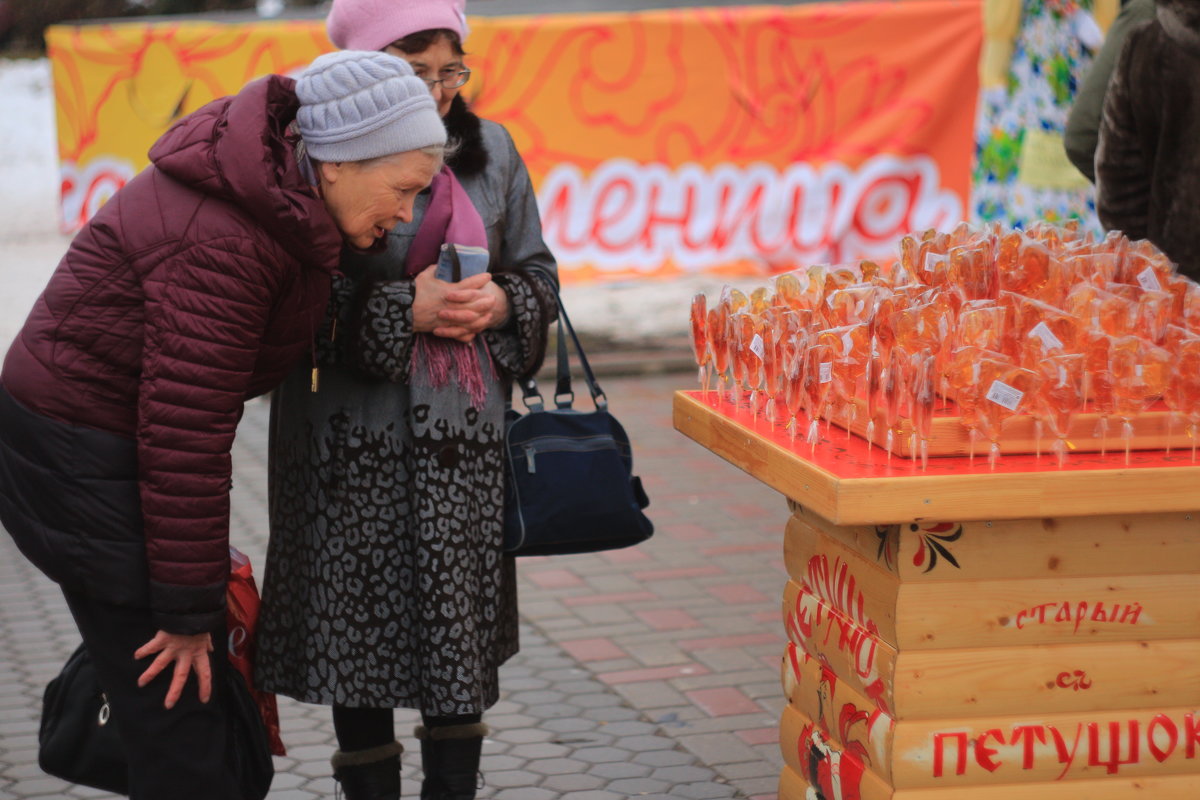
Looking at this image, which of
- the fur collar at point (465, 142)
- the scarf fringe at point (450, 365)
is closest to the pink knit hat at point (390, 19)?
the fur collar at point (465, 142)

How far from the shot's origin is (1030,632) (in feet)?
8.70

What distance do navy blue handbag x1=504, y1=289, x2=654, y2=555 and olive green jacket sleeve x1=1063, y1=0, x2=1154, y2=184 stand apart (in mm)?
1907

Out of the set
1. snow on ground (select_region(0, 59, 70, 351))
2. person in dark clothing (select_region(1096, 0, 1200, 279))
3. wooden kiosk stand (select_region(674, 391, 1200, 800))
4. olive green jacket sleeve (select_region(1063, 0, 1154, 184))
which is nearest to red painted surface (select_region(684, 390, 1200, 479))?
wooden kiosk stand (select_region(674, 391, 1200, 800))

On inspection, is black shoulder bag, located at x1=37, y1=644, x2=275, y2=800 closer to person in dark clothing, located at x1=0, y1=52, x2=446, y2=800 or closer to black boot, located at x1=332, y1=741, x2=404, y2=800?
person in dark clothing, located at x1=0, y1=52, x2=446, y2=800

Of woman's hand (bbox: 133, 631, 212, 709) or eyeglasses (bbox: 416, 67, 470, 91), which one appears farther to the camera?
eyeglasses (bbox: 416, 67, 470, 91)

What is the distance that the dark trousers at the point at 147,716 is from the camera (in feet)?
8.36

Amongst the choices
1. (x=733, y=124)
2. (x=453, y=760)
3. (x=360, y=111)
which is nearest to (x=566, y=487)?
(x=453, y=760)

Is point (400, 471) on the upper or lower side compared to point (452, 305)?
lower

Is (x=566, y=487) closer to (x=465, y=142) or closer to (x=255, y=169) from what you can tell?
(x=465, y=142)

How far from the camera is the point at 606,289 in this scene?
38.8 ft

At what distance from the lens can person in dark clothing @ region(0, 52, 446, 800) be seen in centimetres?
239

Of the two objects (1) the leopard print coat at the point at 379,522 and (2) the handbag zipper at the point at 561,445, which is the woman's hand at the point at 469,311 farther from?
(2) the handbag zipper at the point at 561,445

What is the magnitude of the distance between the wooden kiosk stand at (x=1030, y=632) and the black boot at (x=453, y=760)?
80 cm

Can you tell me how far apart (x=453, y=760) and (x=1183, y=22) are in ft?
7.70
